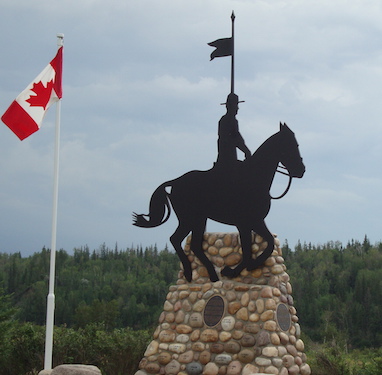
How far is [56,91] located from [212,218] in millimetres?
3464

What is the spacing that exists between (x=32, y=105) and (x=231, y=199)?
3.67 m

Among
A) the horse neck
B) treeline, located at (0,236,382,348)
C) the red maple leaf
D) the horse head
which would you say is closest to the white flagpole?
the red maple leaf

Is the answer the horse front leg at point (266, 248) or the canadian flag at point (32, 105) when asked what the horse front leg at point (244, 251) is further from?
the canadian flag at point (32, 105)

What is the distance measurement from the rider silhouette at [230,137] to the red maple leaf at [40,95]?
2.97m

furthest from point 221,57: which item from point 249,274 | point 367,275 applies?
point 367,275

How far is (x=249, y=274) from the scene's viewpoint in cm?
944

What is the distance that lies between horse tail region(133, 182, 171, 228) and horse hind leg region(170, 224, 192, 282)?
0.37 meters

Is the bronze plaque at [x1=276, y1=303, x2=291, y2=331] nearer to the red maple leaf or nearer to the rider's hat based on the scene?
→ the rider's hat

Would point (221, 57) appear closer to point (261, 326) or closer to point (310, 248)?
point (261, 326)

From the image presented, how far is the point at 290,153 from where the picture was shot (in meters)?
9.38

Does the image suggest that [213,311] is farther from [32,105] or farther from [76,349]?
[32,105]

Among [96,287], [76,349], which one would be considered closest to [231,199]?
[76,349]

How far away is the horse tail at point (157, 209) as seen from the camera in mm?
10219

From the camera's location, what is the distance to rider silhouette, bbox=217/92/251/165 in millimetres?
9820
